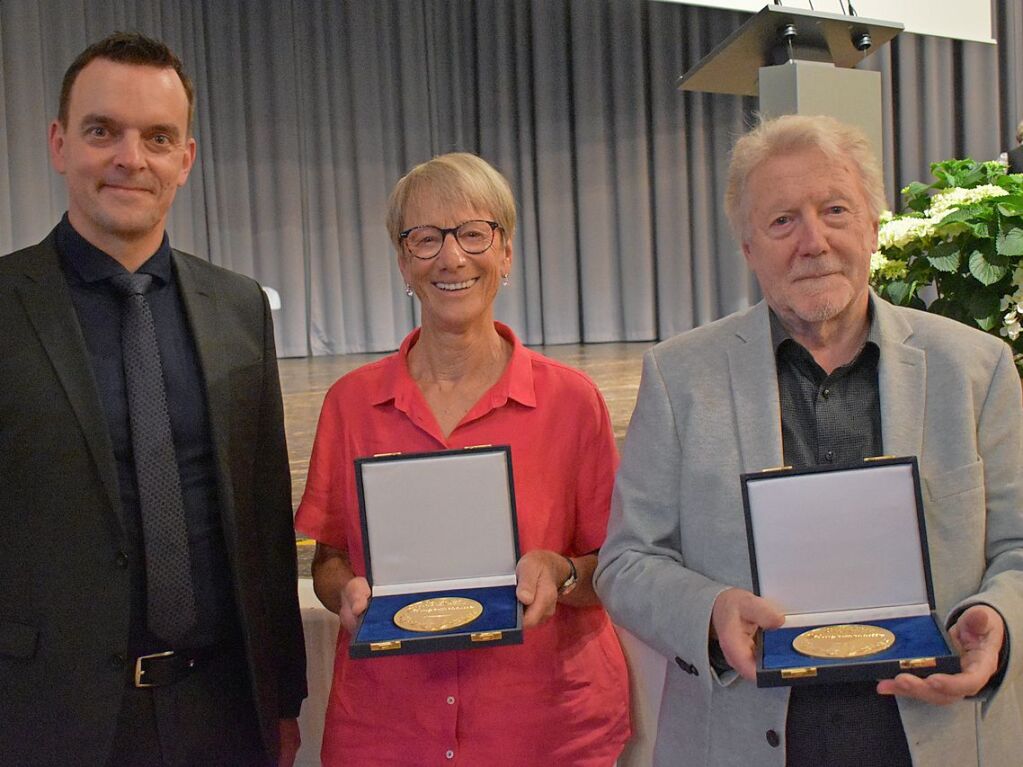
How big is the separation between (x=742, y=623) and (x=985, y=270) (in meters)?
1.15

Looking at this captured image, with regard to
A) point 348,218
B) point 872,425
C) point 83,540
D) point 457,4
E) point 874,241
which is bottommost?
point 83,540

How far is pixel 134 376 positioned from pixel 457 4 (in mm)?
10795

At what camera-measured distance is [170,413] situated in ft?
5.04

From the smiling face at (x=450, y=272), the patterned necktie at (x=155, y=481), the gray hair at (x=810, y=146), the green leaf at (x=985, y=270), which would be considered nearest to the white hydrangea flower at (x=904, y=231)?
the green leaf at (x=985, y=270)

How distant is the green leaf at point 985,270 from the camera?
6.55 ft

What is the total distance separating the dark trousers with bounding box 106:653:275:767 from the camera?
1.46m

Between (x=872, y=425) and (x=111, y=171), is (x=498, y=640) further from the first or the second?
(x=111, y=171)

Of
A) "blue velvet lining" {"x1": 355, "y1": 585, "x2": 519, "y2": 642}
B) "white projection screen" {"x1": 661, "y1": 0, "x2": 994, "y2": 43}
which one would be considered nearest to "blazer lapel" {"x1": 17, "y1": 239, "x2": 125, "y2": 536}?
"blue velvet lining" {"x1": 355, "y1": 585, "x2": 519, "y2": 642}

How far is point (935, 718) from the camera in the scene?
1.26 metres

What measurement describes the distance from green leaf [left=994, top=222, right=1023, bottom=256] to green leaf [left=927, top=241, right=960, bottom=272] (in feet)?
0.28

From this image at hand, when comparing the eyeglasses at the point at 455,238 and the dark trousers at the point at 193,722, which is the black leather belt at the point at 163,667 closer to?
the dark trousers at the point at 193,722

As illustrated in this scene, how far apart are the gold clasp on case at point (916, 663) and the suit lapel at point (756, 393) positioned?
0.31 m

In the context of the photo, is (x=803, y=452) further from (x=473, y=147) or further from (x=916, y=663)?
(x=473, y=147)

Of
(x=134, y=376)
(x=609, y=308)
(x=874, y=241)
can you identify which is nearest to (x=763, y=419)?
(x=874, y=241)
